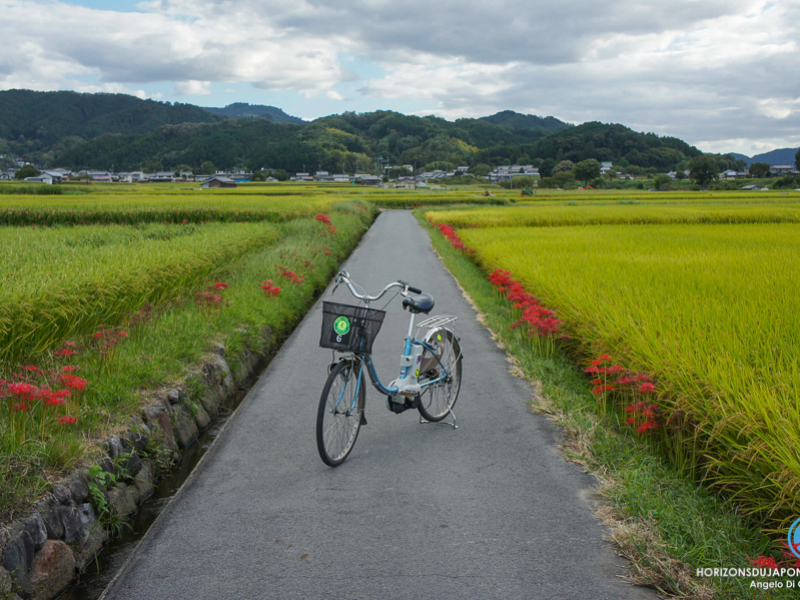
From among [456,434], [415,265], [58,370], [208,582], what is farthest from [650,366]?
[415,265]

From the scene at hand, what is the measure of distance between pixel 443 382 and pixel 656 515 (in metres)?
2.06

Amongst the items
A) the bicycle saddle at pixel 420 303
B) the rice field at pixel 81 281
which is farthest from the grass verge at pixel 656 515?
the rice field at pixel 81 281

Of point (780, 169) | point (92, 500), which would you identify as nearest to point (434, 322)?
point (92, 500)

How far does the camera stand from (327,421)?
149 inches

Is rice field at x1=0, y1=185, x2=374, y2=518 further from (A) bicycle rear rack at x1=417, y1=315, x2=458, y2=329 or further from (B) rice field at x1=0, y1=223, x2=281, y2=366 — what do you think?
(A) bicycle rear rack at x1=417, y1=315, x2=458, y2=329

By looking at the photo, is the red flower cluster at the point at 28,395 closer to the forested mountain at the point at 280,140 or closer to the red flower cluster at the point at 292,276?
the red flower cluster at the point at 292,276

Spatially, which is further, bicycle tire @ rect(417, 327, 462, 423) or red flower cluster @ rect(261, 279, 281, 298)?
red flower cluster @ rect(261, 279, 281, 298)

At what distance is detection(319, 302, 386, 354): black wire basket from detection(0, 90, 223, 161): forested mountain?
16533 centimetres

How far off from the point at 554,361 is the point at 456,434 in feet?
7.78

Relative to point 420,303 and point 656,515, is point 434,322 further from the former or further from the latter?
point 656,515

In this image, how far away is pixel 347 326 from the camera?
368 cm

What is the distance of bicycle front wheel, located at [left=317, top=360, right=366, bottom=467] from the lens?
3713mm

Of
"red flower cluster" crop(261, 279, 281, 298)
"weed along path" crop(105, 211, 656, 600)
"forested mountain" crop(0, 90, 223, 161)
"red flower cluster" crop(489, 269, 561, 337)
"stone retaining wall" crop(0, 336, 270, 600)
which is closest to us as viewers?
"stone retaining wall" crop(0, 336, 270, 600)

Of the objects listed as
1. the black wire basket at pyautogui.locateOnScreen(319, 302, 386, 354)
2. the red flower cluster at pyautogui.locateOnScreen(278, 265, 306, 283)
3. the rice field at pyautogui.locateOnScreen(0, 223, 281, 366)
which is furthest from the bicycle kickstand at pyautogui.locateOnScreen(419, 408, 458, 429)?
the red flower cluster at pyautogui.locateOnScreen(278, 265, 306, 283)
